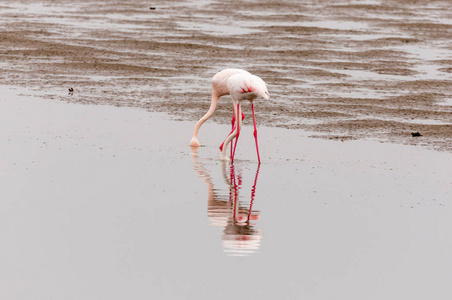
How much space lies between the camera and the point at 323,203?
29.3ft

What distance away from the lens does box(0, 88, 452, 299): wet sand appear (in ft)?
22.1

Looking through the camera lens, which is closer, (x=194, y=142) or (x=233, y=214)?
(x=233, y=214)

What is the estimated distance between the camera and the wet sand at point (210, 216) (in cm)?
673

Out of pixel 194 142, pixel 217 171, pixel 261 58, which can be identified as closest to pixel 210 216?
pixel 217 171

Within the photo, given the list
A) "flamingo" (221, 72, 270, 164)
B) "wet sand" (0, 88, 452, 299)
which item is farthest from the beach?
"flamingo" (221, 72, 270, 164)

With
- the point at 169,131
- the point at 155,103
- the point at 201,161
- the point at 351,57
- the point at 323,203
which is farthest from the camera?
the point at 351,57

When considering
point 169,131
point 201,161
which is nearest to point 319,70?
point 169,131

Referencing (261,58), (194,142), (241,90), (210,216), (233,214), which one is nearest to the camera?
(210,216)

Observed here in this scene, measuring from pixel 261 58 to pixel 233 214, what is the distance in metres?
10.5

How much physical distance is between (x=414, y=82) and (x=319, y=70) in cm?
173

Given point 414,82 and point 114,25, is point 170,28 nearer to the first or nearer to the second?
point 114,25

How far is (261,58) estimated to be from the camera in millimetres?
18812

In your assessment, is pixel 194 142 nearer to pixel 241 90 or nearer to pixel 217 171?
pixel 241 90

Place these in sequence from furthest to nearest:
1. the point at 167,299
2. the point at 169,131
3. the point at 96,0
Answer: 1. the point at 96,0
2. the point at 169,131
3. the point at 167,299
